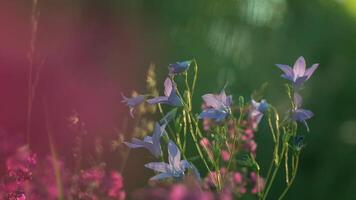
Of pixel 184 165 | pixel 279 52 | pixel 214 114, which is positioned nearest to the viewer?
pixel 184 165

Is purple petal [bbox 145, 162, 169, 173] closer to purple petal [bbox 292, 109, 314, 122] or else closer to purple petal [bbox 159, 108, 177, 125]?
purple petal [bbox 159, 108, 177, 125]

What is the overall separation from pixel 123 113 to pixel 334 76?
2086 millimetres

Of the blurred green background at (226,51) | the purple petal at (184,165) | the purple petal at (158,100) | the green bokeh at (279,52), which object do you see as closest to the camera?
the purple petal at (184,165)

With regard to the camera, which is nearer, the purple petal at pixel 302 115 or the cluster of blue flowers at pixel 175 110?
the cluster of blue flowers at pixel 175 110

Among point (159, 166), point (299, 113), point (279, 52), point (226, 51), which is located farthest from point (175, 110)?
point (279, 52)

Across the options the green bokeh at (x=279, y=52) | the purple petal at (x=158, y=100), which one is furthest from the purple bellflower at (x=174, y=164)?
the green bokeh at (x=279, y=52)

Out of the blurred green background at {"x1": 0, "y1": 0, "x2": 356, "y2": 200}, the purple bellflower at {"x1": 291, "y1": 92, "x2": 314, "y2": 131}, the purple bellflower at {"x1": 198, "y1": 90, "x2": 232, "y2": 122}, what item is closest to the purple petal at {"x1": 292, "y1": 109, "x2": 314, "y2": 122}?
the purple bellflower at {"x1": 291, "y1": 92, "x2": 314, "y2": 131}

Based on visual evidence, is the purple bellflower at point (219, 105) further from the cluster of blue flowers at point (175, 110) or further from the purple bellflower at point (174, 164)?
the purple bellflower at point (174, 164)

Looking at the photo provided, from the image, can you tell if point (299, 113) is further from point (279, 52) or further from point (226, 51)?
point (279, 52)

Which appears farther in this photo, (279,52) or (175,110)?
(279,52)

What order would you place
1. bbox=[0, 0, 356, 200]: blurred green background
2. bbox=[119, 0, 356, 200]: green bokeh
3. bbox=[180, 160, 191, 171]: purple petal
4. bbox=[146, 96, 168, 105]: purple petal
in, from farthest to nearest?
1. bbox=[119, 0, 356, 200]: green bokeh
2. bbox=[0, 0, 356, 200]: blurred green background
3. bbox=[146, 96, 168, 105]: purple petal
4. bbox=[180, 160, 191, 171]: purple petal

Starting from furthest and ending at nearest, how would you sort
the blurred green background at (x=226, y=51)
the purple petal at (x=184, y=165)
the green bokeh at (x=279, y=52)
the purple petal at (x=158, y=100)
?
the green bokeh at (x=279, y=52) < the blurred green background at (x=226, y=51) < the purple petal at (x=158, y=100) < the purple petal at (x=184, y=165)

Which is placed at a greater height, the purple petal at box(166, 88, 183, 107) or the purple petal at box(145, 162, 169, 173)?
the purple petal at box(166, 88, 183, 107)

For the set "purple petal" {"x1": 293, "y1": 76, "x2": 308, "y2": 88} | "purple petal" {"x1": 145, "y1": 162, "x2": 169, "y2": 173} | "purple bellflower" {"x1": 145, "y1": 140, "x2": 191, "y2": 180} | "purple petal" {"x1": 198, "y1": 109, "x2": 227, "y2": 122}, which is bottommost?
"purple petal" {"x1": 145, "y1": 162, "x2": 169, "y2": 173}
